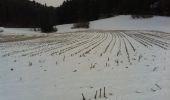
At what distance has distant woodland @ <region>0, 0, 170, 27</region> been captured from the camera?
55062 mm

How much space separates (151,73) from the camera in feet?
22.4

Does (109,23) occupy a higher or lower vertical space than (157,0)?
lower

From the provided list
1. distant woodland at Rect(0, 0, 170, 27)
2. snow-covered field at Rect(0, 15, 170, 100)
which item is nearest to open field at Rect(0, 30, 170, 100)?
snow-covered field at Rect(0, 15, 170, 100)

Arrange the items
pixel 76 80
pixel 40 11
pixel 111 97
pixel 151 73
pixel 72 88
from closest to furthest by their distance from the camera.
Answer: pixel 111 97, pixel 72 88, pixel 76 80, pixel 151 73, pixel 40 11

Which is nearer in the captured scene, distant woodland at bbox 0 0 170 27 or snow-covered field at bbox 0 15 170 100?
snow-covered field at bbox 0 15 170 100

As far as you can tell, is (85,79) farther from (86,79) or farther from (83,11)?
(83,11)

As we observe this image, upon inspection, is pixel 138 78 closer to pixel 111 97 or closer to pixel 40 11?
pixel 111 97

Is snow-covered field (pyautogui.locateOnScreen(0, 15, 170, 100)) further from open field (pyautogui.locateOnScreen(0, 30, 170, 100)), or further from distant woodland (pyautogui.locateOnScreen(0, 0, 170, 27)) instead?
distant woodland (pyautogui.locateOnScreen(0, 0, 170, 27))

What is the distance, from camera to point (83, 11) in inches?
3152

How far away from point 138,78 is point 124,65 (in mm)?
1674

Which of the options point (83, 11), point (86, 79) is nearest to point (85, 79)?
point (86, 79)

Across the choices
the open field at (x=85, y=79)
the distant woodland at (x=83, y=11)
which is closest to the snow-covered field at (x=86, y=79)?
the open field at (x=85, y=79)

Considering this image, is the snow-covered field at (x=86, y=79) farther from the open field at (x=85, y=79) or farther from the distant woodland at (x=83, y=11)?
the distant woodland at (x=83, y=11)

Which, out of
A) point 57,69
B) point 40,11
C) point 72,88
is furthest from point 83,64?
point 40,11
